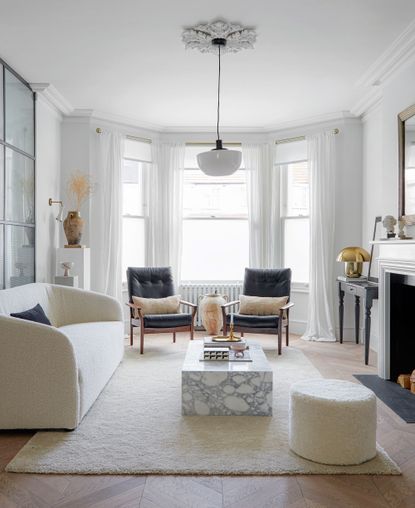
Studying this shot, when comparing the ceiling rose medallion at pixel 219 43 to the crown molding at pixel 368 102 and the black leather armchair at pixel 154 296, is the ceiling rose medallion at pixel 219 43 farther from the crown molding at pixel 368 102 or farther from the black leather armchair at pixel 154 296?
the black leather armchair at pixel 154 296

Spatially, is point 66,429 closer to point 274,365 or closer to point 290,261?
point 274,365

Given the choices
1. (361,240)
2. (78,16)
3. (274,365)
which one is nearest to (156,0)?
(78,16)

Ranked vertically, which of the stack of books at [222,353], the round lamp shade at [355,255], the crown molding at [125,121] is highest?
the crown molding at [125,121]

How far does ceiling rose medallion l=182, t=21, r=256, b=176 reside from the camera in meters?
3.62

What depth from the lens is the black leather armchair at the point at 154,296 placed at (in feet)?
16.6

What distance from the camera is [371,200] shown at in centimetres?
555

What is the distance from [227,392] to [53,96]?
3.63 m

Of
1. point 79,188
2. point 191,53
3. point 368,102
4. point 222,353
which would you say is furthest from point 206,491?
point 368,102

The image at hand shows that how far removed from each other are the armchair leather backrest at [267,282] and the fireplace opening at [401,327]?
60.3 inches

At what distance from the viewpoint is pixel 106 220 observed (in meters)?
5.97

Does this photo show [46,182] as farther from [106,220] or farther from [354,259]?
[354,259]

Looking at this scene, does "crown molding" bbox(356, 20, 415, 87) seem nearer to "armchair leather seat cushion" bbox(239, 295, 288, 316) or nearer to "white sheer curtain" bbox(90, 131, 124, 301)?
"armchair leather seat cushion" bbox(239, 295, 288, 316)

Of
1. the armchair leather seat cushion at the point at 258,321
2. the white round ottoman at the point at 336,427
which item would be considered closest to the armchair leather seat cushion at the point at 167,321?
the armchair leather seat cushion at the point at 258,321

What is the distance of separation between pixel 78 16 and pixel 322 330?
423cm
